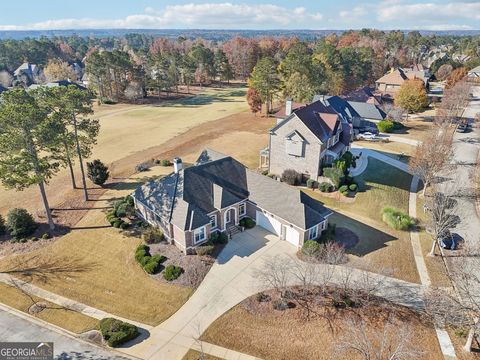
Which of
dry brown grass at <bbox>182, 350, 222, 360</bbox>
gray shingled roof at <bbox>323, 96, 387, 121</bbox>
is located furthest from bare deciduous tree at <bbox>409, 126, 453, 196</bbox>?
dry brown grass at <bbox>182, 350, 222, 360</bbox>

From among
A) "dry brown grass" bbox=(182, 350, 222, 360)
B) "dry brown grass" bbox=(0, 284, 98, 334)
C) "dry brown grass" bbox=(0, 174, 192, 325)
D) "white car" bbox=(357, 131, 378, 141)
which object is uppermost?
"white car" bbox=(357, 131, 378, 141)

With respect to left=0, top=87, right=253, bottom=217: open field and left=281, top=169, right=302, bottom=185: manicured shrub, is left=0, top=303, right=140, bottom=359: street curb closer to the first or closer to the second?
left=0, top=87, right=253, bottom=217: open field

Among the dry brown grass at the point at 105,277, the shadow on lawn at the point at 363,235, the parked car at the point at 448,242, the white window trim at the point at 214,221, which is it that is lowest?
the dry brown grass at the point at 105,277

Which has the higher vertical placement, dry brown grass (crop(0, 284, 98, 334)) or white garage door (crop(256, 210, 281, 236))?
white garage door (crop(256, 210, 281, 236))

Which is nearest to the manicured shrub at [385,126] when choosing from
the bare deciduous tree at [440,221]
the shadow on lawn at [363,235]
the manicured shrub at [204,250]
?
the bare deciduous tree at [440,221]

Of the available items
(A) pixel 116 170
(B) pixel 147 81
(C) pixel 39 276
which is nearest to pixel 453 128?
(A) pixel 116 170

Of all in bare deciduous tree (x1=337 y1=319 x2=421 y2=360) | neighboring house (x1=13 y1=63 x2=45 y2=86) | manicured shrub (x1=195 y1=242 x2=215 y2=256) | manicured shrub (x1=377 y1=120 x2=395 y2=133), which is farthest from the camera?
neighboring house (x1=13 y1=63 x2=45 y2=86)

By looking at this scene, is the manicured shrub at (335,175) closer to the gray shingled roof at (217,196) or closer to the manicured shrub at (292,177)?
the manicured shrub at (292,177)
